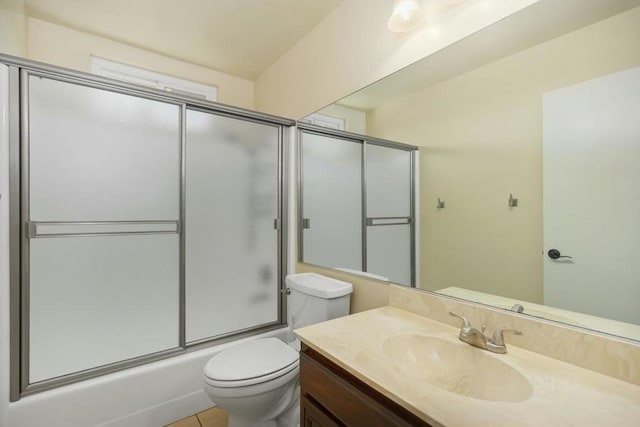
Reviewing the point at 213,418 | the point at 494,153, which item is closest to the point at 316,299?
the point at 213,418

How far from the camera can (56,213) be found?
147 centimetres

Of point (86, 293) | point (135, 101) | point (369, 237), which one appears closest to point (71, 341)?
point (86, 293)

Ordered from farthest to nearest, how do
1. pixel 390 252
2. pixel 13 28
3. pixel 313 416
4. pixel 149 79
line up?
pixel 149 79
pixel 13 28
pixel 390 252
pixel 313 416

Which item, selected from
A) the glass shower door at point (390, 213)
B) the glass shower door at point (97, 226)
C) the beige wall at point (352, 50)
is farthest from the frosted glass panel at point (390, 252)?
the glass shower door at point (97, 226)

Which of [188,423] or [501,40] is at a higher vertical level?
[501,40]

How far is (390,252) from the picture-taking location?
152 centimetres

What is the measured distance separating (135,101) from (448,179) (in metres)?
1.77

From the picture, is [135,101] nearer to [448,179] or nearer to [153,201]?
[153,201]

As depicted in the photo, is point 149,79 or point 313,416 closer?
point 313,416

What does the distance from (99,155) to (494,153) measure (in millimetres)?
1938

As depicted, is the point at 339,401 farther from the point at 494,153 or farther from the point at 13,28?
the point at 13,28

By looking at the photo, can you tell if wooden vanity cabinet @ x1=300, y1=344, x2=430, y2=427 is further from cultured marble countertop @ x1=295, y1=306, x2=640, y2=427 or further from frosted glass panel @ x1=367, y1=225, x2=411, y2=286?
frosted glass panel @ x1=367, y1=225, x2=411, y2=286

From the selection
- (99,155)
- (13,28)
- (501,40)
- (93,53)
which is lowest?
(99,155)

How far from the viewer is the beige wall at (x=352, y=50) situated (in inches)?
45.6
